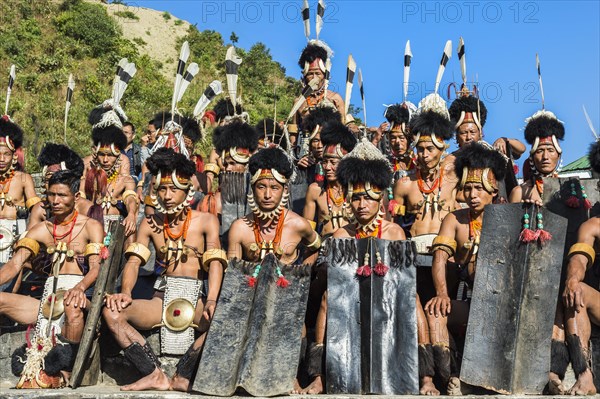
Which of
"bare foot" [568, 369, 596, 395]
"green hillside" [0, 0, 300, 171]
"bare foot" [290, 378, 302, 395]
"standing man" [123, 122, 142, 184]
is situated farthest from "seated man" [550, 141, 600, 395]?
"green hillside" [0, 0, 300, 171]

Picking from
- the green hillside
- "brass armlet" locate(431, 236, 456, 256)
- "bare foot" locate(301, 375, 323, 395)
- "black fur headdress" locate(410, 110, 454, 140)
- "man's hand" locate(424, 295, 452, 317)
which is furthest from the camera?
the green hillside

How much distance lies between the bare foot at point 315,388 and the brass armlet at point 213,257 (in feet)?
4.07

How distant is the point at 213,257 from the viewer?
6.70 meters

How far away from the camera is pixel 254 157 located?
23.7 feet

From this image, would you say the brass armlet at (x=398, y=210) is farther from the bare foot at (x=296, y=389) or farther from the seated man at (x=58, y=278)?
the seated man at (x=58, y=278)

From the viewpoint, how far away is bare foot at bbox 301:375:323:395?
5935 mm

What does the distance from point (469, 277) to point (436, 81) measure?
3.12 metres

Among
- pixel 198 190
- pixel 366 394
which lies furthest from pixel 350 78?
pixel 366 394

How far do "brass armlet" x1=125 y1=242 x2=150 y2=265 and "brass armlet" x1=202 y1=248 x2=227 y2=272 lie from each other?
1.61 feet

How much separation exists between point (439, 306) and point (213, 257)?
179 centimetres

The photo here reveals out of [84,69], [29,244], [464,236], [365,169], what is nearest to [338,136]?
[365,169]

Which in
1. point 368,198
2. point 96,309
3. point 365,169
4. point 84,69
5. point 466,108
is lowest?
point 96,309

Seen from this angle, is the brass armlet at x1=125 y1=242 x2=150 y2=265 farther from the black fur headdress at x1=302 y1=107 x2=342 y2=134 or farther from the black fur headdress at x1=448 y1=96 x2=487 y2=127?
the black fur headdress at x1=448 y1=96 x2=487 y2=127

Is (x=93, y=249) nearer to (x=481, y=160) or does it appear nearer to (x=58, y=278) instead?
(x=58, y=278)
